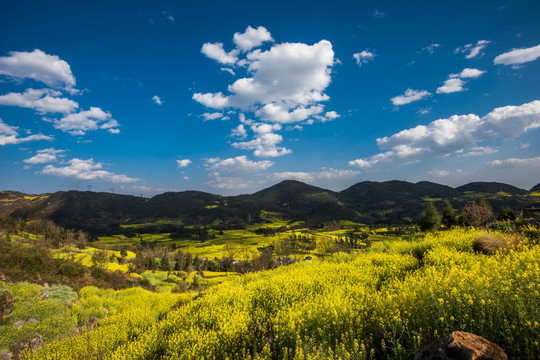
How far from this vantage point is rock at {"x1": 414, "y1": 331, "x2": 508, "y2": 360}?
337cm

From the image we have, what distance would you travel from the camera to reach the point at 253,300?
10.5m

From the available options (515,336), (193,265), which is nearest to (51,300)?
(515,336)

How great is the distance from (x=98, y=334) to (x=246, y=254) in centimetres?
8097

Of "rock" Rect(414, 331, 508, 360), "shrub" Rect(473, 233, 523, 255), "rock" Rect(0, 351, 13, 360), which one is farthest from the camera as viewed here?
→ "rock" Rect(0, 351, 13, 360)

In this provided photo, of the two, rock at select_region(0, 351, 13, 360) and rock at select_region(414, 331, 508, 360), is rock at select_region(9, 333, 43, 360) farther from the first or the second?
rock at select_region(414, 331, 508, 360)

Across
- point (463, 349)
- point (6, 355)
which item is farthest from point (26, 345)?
point (463, 349)

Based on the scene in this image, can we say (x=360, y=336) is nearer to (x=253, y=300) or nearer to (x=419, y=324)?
(x=419, y=324)

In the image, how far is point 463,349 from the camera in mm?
3406

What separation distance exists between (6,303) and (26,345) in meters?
5.49

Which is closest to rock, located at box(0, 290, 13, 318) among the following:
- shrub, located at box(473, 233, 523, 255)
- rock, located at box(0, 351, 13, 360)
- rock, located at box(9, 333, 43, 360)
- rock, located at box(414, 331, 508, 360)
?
rock, located at box(9, 333, 43, 360)

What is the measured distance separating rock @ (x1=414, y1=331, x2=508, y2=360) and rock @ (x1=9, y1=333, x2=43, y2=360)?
73.7 ft

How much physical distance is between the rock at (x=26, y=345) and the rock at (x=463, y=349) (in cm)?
2247

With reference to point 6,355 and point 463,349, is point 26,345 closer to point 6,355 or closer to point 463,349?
point 6,355

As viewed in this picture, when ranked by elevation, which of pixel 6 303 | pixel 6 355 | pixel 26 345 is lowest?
pixel 26 345
